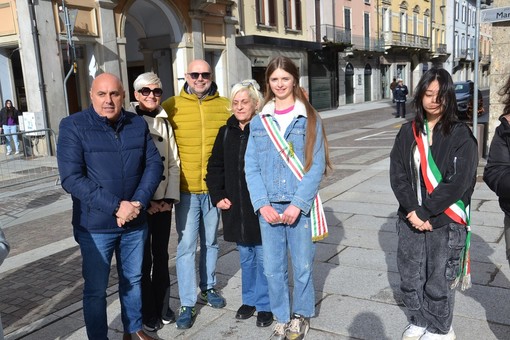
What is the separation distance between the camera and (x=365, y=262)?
14.8 feet

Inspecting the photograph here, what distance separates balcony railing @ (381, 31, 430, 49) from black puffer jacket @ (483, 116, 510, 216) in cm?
3590

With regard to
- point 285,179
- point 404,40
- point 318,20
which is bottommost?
point 285,179

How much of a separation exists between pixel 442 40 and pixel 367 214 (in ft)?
160

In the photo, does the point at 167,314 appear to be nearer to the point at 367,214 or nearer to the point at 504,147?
the point at 504,147

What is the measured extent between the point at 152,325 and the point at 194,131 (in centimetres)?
147

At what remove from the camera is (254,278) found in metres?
3.54

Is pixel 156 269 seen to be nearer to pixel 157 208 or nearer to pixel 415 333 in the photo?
pixel 157 208

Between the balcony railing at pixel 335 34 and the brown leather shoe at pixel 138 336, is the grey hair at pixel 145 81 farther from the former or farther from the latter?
the balcony railing at pixel 335 34

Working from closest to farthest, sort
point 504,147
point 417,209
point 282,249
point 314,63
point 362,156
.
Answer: point 504,147
point 417,209
point 282,249
point 362,156
point 314,63

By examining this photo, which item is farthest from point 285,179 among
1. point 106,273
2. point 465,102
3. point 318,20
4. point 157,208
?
point 318,20

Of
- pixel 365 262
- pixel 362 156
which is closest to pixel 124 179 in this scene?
pixel 365 262

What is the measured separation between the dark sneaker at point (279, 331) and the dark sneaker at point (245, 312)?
37cm

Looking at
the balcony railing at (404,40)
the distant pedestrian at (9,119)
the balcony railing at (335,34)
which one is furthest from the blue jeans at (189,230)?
the balcony railing at (404,40)

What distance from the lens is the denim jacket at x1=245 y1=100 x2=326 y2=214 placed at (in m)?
3.02
